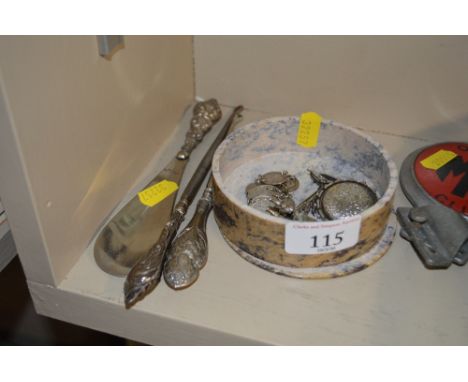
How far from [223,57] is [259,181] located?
0.26 metres

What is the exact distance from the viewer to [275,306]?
0.65m

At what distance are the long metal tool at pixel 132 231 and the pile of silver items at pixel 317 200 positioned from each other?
12 centimetres

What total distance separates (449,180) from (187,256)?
386 millimetres

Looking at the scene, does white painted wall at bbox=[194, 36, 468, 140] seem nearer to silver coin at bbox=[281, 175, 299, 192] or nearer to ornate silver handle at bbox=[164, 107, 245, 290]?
silver coin at bbox=[281, 175, 299, 192]

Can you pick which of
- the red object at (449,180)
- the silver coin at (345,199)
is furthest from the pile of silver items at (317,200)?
the red object at (449,180)

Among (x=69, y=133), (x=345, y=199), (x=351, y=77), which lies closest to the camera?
(x=69, y=133)

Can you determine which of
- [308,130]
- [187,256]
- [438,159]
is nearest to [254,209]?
[187,256]

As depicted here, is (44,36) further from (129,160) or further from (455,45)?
(455,45)

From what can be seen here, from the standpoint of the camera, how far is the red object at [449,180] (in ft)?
2.47

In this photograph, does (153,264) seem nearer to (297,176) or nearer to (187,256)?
(187,256)

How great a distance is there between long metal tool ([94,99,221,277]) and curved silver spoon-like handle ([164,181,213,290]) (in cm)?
4

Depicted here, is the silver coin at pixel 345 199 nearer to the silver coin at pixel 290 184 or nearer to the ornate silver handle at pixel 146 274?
the silver coin at pixel 290 184

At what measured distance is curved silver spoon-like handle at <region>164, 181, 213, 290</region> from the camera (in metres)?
0.65

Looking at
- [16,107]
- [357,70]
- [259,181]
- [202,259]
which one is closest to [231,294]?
[202,259]
